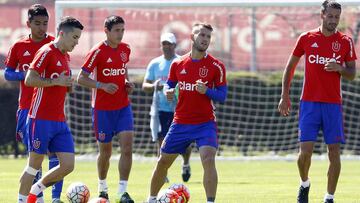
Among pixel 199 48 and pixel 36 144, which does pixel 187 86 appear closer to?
pixel 199 48

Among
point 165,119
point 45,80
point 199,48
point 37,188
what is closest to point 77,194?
point 37,188

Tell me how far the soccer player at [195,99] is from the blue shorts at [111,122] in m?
1.76

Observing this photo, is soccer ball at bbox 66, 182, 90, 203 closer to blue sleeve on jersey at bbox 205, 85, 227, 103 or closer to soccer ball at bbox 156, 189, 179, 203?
soccer ball at bbox 156, 189, 179, 203

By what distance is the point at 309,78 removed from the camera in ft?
45.2

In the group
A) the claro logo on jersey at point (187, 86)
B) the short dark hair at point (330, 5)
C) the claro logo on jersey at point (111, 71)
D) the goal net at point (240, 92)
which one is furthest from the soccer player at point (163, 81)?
the goal net at point (240, 92)

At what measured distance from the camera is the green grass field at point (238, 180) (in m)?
15.0

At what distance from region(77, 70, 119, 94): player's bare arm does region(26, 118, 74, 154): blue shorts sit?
5.32ft

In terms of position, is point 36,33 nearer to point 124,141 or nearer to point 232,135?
point 124,141

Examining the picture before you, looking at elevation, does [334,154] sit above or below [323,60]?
Answer: below

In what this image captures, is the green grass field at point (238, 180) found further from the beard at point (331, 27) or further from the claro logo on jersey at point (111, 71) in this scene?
the beard at point (331, 27)

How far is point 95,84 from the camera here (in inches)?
561

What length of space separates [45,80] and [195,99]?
69.0 inches

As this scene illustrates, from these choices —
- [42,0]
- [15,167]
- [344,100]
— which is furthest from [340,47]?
[42,0]

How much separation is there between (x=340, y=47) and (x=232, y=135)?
11.5m
